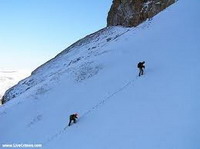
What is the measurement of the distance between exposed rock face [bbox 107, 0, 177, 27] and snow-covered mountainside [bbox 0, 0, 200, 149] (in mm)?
18251

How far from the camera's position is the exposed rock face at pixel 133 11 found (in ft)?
183

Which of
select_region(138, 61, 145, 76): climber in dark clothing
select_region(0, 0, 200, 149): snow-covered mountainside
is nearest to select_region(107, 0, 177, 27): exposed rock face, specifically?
select_region(0, 0, 200, 149): snow-covered mountainside

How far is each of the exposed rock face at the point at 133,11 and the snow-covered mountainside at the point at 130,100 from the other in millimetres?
18251

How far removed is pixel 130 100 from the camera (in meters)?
19.6

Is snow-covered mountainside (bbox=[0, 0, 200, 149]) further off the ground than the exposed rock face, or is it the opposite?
Result: the exposed rock face

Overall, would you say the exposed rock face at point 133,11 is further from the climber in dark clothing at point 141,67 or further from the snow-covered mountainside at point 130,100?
the climber in dark clothing at point 141,67

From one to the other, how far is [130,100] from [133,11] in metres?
46.2

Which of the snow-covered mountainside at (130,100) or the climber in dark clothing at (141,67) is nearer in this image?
the snow-covered mountainside at (130,100)

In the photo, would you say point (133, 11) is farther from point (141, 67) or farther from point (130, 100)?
point (130, 100)

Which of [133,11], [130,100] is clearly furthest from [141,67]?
[133,11]

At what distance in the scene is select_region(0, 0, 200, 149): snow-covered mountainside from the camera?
49.3ft

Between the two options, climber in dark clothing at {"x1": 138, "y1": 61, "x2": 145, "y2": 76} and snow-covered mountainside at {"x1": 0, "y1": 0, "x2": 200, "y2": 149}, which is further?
climber in dark clothing at {"x1": 138, "y1": 61, "x2": 145, "y2": 76}

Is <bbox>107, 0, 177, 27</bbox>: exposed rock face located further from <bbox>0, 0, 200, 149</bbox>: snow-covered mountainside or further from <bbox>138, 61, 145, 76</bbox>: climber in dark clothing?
<bbox>138, 61, 145, 76</bbox>: climber in dark clothing

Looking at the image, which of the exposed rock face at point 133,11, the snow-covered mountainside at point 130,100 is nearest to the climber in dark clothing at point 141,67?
the snow-covered mountainside at point 130,100
